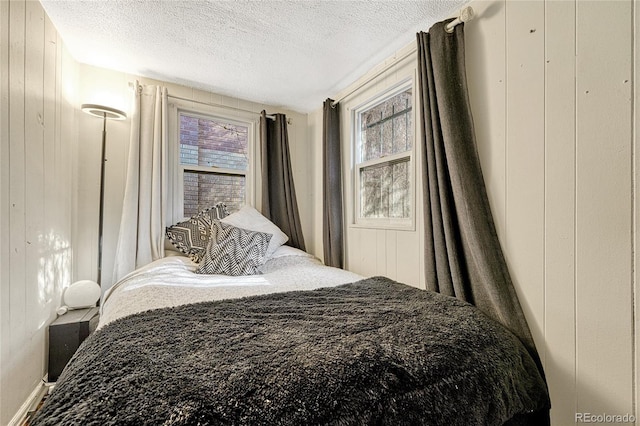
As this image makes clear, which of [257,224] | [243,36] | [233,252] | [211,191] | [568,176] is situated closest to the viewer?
[568,176]

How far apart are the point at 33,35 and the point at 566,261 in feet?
9.49

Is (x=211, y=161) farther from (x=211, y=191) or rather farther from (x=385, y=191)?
(x=385, y=191)

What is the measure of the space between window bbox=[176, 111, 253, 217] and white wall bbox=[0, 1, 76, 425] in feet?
2.77

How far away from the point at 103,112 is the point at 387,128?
227 centimetres

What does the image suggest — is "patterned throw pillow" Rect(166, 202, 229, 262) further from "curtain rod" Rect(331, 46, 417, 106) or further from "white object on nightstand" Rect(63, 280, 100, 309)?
"curtain rod" Rect(331, 46, 417, 106)

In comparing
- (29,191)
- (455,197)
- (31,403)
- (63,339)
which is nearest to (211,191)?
(29,191)

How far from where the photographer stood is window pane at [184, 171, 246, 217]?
258 centimetres

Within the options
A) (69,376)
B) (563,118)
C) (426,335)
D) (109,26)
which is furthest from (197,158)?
(563,118)

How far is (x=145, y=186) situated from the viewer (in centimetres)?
223

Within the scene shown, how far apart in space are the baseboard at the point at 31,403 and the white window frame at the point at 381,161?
2.32 meters

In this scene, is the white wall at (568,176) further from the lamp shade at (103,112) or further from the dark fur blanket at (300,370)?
the lamp shade at (103,112)

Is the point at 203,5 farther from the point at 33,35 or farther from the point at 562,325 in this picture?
the point at 562,325

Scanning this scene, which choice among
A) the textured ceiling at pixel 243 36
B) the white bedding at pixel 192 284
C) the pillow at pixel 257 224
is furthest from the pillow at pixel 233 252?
the textured ceiling at pixel 243 36
